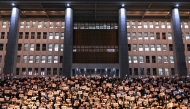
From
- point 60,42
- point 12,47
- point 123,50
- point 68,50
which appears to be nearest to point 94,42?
point 60,42

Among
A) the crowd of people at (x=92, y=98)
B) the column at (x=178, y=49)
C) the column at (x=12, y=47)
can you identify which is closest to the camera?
the crowd of people at (x=92, y=98)

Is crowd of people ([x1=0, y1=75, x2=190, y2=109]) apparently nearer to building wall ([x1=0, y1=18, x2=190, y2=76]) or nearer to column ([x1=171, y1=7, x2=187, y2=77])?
column ([x1=171, y1=7, x2=187, y2=77])

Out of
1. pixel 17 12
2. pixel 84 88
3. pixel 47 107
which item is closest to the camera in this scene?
pixel 47 107

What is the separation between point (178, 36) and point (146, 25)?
491 inches

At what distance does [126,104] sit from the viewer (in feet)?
47.7

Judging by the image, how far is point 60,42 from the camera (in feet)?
151

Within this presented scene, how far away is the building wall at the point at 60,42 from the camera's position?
4494 centimetres

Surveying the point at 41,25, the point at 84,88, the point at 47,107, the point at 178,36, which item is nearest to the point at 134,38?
the point at 178,36

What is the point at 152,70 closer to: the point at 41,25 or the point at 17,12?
the point at 41,25

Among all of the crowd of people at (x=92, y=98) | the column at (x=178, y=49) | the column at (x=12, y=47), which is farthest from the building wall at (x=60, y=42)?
the crowd of people at (x=92, y=98)

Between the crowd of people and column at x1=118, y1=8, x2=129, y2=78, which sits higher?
column at x1=118, y1=8, x2=129, y2=78

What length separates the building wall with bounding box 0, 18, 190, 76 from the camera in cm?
4494

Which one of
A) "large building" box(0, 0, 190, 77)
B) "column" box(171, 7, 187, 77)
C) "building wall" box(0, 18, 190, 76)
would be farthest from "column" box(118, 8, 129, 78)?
"building wall" box(0, 18, 190, 76)

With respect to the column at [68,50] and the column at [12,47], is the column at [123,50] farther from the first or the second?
the column at [12,47]
